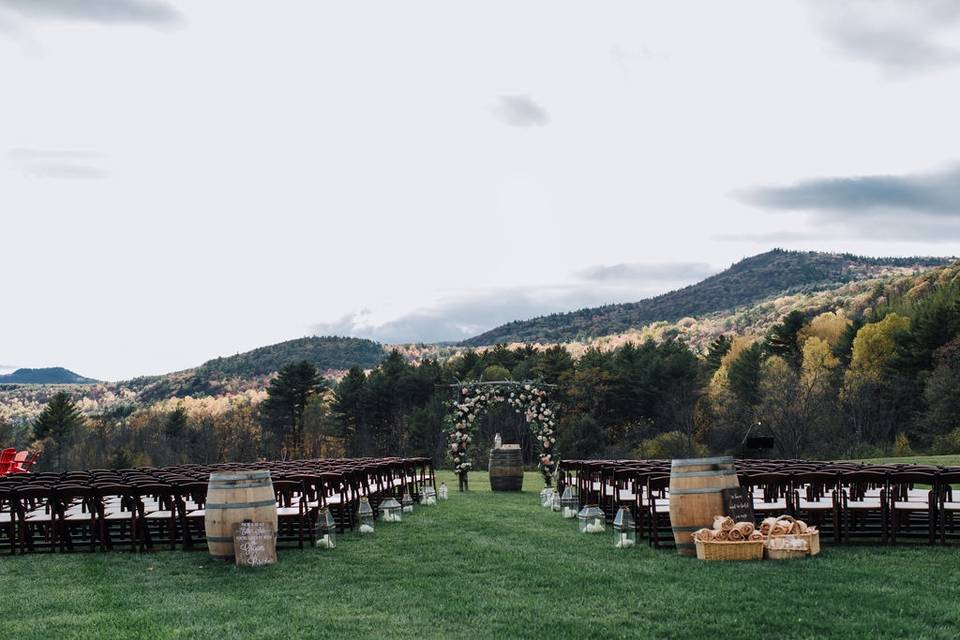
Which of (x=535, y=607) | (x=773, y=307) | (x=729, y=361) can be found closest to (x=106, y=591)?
(x=535, y=607)

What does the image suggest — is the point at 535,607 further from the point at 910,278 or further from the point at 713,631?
the point at 910,278

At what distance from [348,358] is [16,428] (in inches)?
2174

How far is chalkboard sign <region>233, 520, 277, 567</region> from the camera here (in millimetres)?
10914

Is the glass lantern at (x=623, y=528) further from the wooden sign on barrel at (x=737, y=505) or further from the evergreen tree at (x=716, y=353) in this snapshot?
the evergreen tree at (x=716, y=353)

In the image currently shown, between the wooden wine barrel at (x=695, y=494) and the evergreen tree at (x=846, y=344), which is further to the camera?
the evergreen tree at (x=846, y=344)

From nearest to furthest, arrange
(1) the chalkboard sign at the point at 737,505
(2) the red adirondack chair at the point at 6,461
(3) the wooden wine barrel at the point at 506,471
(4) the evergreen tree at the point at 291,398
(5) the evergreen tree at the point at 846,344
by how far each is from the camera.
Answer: (1) the chalkboard sign at the point at 737,505 → (3) the wooden wine barrel at the point at 506,471 → (2) the red adirondack chair at the point at 6,461 → (5) the evergreen tree at the point at 846,344 → (4) the evergreen tree at the point at 291,398

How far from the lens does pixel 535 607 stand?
818 centimetres

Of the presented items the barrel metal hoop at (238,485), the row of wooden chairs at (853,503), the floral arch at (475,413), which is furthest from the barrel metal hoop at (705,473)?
the floral arch at (475,413)

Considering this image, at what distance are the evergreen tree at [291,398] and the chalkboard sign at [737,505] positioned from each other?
215ft

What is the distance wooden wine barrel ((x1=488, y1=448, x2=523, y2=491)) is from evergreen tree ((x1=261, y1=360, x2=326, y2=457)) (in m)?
Result: 51.8

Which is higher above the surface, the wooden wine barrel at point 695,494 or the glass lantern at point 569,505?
the wooden wine barrel at point 695,494

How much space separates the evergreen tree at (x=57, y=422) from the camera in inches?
2817

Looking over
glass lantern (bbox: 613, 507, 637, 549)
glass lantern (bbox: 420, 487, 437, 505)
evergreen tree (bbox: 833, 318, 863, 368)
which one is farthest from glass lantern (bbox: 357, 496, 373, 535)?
evergreen tree (bbox: 833, 318, 863, 368)

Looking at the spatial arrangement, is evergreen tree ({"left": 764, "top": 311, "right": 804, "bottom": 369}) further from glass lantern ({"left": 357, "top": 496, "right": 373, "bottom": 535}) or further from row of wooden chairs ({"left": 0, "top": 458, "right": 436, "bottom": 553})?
row of wooden chairs ({"left": 0, "top": 458, "right": 436, "bottom": 553})
